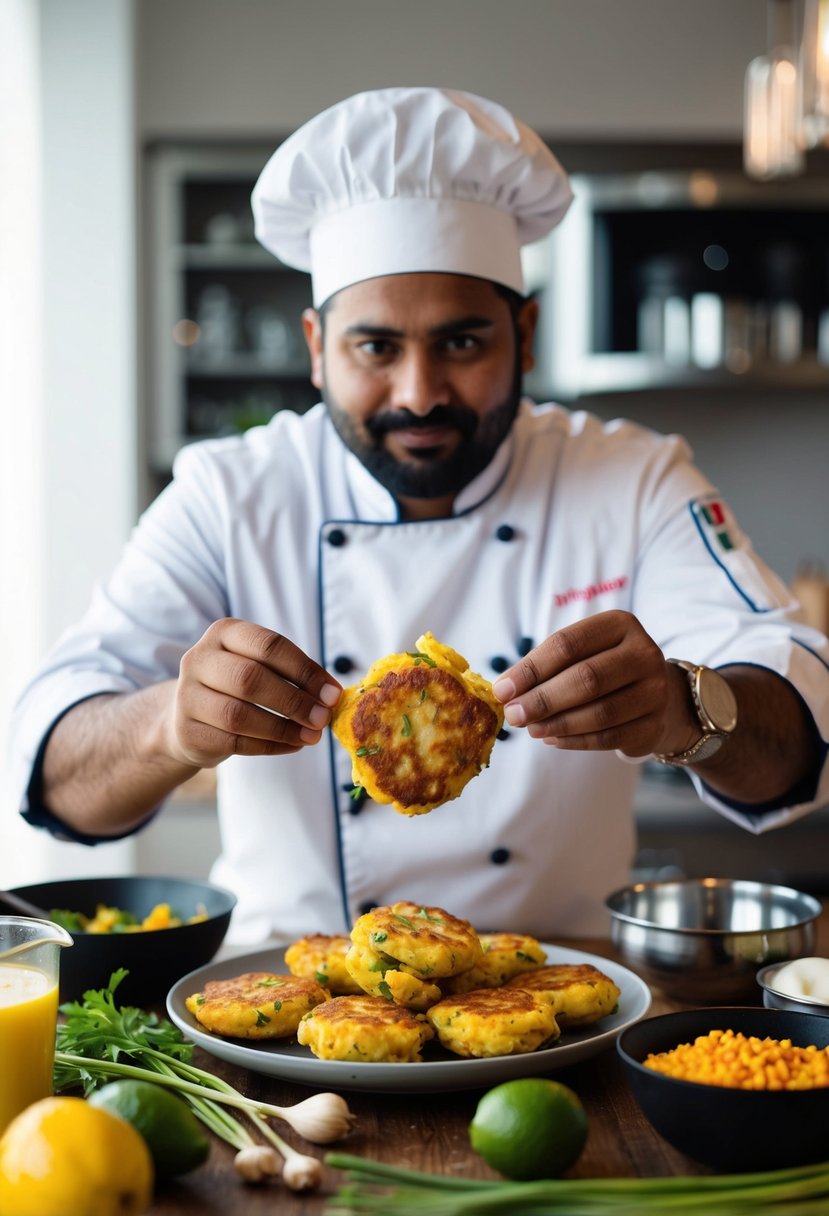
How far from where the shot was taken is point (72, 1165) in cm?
93

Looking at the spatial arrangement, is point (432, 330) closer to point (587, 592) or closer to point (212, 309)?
point (587, 592)

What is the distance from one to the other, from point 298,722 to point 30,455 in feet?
10.1

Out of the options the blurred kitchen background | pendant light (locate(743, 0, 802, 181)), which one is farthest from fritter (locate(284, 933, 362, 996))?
the blurred kitchen background

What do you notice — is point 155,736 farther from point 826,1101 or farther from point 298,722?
point 826,1101

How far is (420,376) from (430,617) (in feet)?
1.40

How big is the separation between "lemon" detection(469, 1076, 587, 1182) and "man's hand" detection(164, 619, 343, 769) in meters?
0.51

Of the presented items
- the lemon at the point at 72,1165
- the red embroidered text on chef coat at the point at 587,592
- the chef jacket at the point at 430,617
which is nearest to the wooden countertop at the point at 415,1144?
the lemon at the point at 72,1165

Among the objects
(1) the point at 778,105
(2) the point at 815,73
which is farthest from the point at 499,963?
(1) the point at 778,105

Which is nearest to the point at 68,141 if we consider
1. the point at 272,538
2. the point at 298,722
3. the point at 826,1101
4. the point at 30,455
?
the point at 30,455

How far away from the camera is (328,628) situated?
2.12 metres

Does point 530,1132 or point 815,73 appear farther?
point 815,73

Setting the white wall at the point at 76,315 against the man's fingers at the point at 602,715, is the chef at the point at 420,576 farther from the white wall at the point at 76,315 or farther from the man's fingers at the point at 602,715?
the white wall at the point at 76,315

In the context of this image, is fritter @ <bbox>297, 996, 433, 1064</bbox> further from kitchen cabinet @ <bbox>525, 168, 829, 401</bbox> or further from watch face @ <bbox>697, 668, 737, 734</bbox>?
kitchen cabinet @ <bbox>525, 168, 829, 401</bbox>

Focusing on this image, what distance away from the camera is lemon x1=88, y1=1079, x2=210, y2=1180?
1.05 metres
